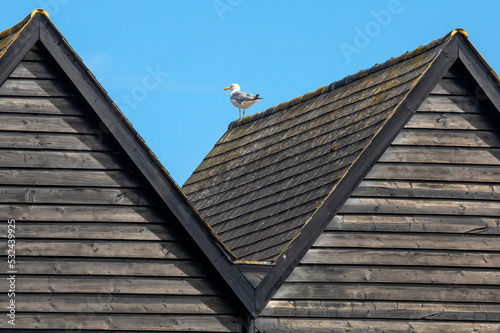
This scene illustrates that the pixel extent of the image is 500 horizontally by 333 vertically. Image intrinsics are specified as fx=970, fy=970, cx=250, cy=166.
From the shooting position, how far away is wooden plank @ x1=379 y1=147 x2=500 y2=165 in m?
12.9

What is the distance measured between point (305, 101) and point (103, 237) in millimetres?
5778

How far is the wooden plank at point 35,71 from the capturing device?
12.1 meters

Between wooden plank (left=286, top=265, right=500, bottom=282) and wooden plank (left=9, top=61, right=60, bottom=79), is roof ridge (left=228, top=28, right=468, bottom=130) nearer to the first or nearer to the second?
wooden plank (left=286, top=265, right=500, bottom=282)


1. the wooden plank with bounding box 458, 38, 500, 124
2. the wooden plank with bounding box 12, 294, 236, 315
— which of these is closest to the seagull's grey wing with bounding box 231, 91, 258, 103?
the wooden plank with bounding box 458, 38, 500, 124

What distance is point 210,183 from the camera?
17.4 meters

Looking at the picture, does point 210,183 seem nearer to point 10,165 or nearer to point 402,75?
point 402,75

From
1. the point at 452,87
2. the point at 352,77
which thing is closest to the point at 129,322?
the point at 452,87

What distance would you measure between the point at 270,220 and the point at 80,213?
2.87 meters

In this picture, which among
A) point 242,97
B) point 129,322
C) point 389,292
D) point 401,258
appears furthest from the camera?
point 242,97

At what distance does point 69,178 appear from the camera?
11.9m

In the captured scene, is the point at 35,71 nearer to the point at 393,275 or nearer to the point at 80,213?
the point at 80,213

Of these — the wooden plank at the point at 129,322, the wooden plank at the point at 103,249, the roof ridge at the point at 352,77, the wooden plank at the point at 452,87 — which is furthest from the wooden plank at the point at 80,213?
the roof ridge at the point at 352,77

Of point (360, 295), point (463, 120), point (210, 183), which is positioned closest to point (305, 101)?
point (210, 183)

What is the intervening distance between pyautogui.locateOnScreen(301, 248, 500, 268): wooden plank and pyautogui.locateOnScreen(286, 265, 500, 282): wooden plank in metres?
0.07
